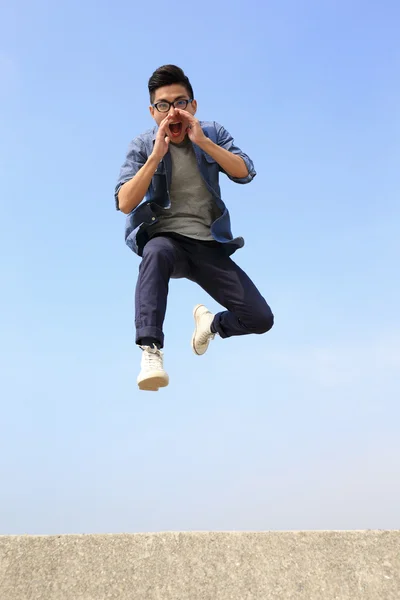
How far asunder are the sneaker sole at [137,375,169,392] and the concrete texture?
995mm

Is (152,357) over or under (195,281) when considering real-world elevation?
under

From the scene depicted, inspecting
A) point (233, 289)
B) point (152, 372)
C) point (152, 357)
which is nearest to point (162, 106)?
point (233, 289)

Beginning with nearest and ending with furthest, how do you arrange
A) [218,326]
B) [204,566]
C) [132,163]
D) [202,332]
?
1. [204,566]
2. [132,163]
3. [218,326]
4. [202,332]

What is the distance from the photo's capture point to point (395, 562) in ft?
12.3

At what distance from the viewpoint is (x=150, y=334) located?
4520 mm

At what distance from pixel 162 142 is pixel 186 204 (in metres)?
0.59

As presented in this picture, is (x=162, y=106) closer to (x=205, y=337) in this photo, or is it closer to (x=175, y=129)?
(x=175, y=129)

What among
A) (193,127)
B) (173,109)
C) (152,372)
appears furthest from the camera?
(173,109)

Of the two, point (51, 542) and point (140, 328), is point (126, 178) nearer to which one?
point (140, 328)

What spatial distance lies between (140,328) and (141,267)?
0.47m

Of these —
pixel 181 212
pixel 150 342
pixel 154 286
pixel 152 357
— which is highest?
pixel 181 212

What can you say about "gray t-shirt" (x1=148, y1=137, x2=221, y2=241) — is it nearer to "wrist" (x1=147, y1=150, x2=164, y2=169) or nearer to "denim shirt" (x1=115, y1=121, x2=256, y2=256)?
"denim shirt" (x1=115, y1=121, x2=256, y2=256)

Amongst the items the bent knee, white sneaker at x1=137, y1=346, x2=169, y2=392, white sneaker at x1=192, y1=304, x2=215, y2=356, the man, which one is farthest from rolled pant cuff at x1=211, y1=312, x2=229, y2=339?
white sneaker at x1=137, y1=346, x2=169, y2=392

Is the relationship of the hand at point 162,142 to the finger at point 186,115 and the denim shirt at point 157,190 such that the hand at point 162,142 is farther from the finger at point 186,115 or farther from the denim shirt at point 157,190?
the denim shirt at point 157,190
